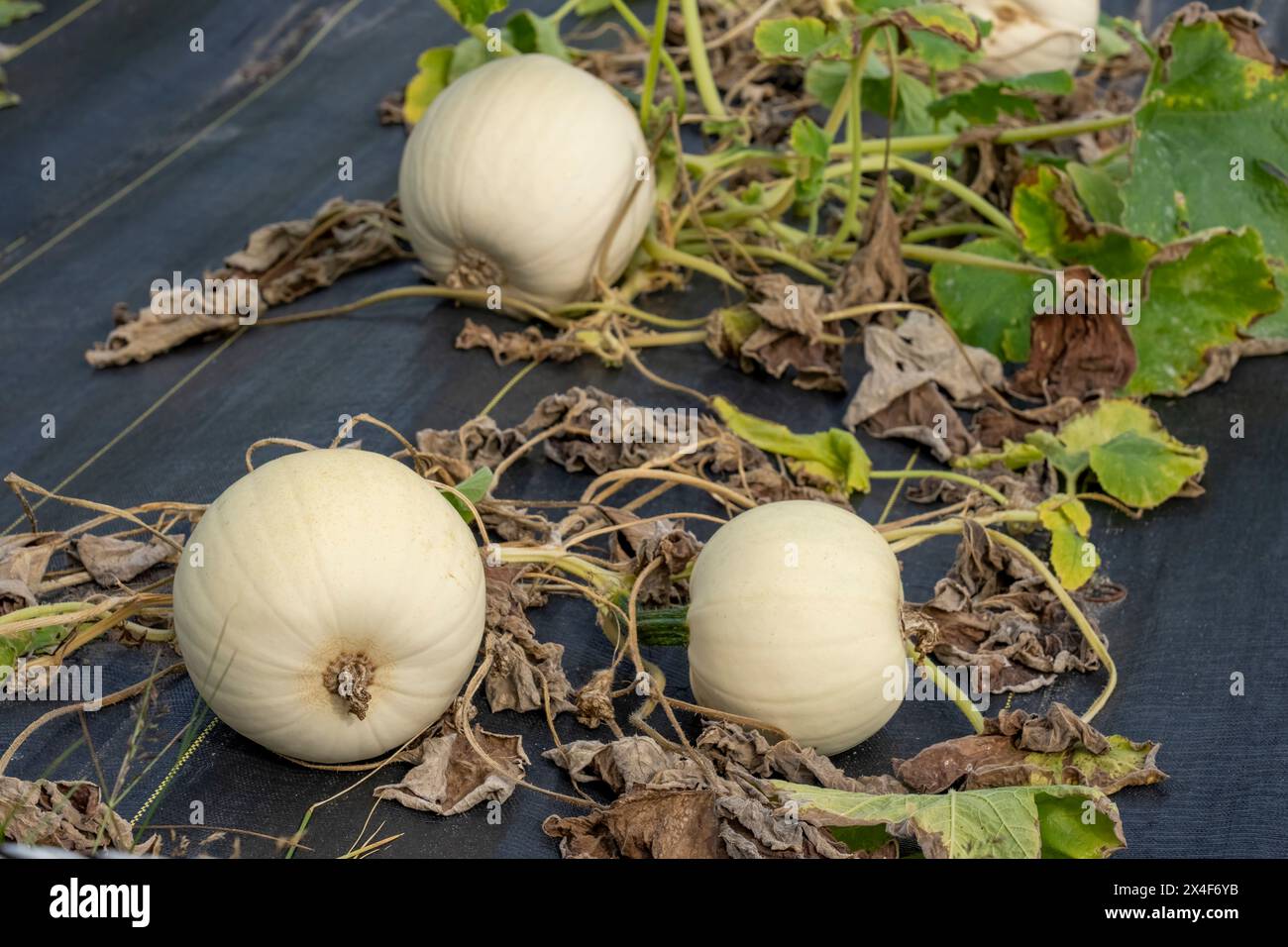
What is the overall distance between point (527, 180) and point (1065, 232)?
107 centimetres

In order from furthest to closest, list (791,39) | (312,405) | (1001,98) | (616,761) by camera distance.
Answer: (1001,98), (791,39), (312,405), (616,761)

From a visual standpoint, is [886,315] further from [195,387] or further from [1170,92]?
[195,387]

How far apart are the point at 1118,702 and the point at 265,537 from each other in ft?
4.03

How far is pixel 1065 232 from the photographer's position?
2824mm

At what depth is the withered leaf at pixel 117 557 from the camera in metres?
2.09

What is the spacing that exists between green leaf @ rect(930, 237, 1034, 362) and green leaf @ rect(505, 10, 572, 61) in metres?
1.01

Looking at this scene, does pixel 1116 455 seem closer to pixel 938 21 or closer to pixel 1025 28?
pixel 938 21

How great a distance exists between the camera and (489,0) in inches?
105

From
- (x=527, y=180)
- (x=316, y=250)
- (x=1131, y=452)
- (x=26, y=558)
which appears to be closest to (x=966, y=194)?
(x=1131, y=452)

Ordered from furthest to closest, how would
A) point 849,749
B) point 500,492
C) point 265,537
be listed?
point 500,492 → point 849,749 → point 265,537

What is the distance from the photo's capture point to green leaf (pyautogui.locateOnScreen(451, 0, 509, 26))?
267cm
